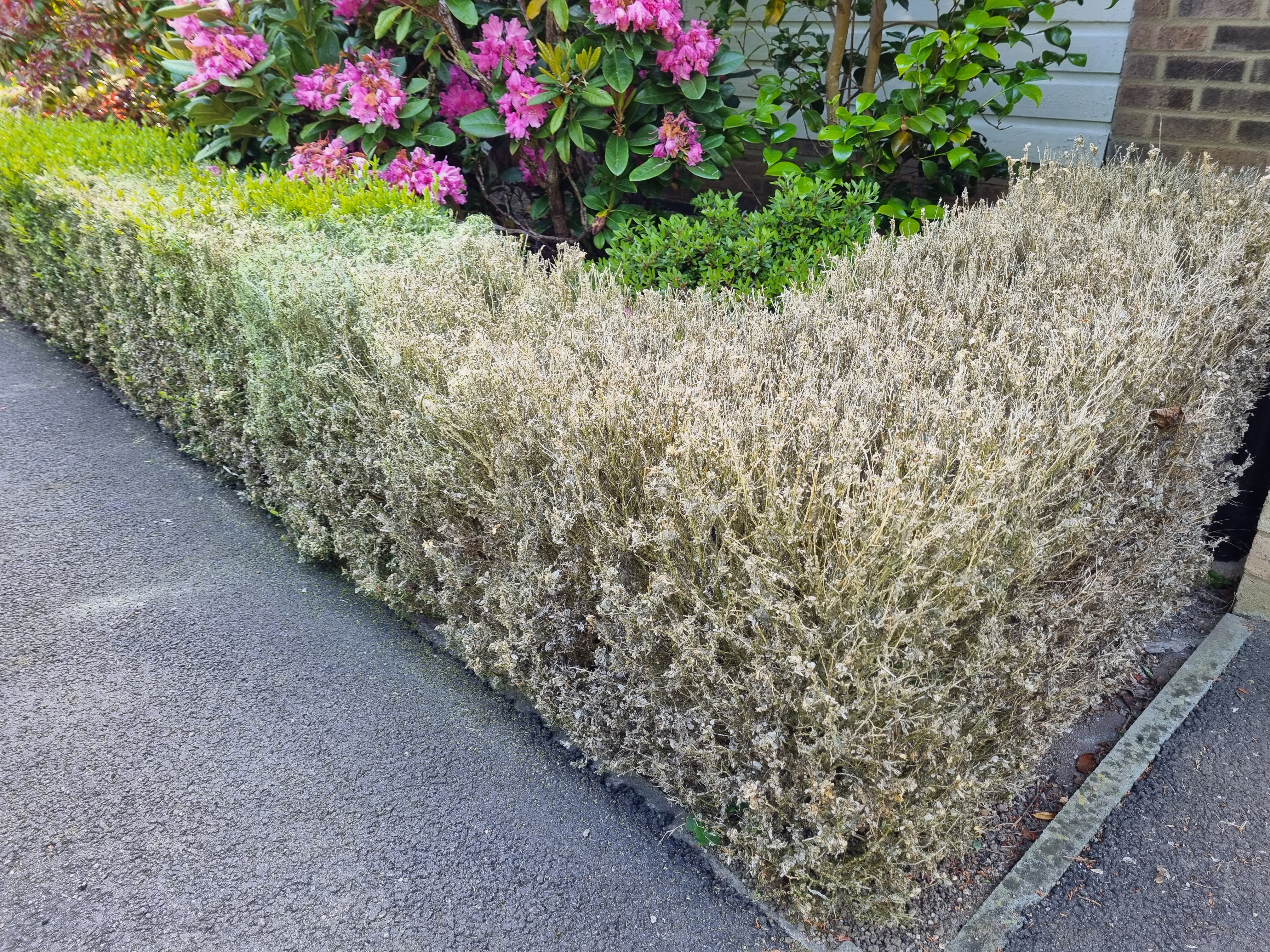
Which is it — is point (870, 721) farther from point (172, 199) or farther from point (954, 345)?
point (172, 199)

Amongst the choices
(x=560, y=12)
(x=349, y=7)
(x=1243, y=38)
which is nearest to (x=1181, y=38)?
(x=1243, y=38)

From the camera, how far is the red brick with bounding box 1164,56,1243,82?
4.05 meters

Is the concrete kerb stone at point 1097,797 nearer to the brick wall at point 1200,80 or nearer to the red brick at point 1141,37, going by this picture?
the brick wall at point 1200,80

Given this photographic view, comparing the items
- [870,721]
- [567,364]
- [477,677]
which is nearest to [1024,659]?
[870,721]

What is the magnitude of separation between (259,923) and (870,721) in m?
1.56

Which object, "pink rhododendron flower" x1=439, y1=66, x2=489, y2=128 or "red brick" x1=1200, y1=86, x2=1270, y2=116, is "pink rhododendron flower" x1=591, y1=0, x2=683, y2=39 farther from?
"red brick" x1=1200, y1=86, x2=1270, y2=116

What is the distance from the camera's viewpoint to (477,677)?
111 inches

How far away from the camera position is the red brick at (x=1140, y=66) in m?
4.40

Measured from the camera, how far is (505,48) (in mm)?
4410

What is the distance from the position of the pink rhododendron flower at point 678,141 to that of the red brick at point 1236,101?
2.59m

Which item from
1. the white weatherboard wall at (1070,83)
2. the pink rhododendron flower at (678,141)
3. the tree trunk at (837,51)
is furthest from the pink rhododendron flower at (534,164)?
the tree trunk at (837,51)

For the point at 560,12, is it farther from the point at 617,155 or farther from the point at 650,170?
the point at 650,170

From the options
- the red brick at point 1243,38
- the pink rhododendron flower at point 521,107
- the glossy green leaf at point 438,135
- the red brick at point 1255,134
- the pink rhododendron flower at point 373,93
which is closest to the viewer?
the red brick at point 1243,38

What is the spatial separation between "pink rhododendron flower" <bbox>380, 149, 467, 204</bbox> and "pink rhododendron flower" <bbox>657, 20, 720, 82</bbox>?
1.31m
